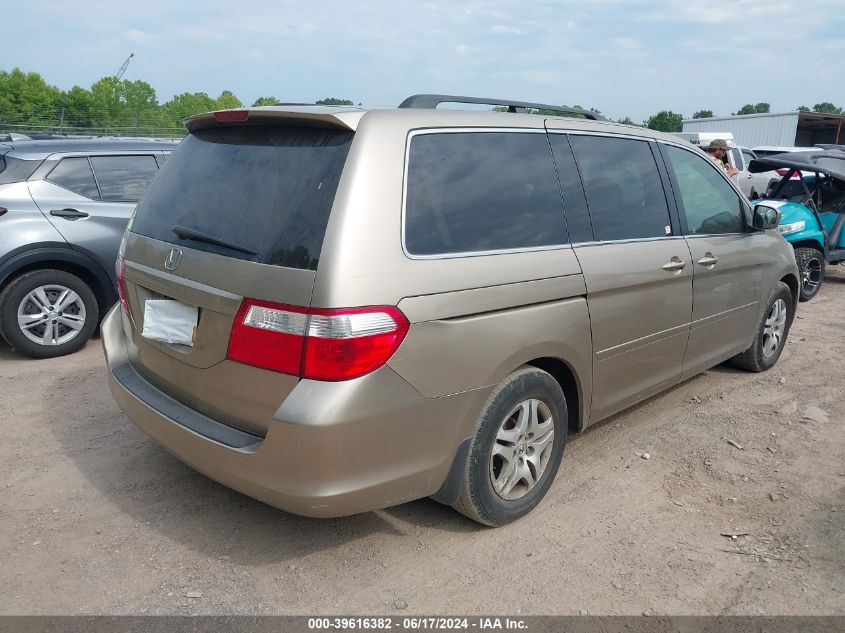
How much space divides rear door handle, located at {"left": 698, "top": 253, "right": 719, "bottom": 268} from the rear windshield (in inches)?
101

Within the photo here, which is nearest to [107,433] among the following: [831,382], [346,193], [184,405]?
[184,405]

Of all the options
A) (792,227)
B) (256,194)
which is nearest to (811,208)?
(792,227)

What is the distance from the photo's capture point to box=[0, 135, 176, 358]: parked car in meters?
5.38

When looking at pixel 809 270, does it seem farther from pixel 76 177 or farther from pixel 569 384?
pixel 76 177

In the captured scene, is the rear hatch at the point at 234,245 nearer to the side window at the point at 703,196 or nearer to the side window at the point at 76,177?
the side window at the point at 703,196

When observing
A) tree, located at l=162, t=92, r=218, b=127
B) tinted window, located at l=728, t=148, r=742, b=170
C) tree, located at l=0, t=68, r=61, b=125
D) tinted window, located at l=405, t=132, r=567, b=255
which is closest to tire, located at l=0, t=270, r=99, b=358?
tinted window, located at l=405, t=132, r=567, b=255

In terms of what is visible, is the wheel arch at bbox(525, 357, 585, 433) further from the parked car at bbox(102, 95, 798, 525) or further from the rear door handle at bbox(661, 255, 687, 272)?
the rear door handle at bbox(661, 255, 687, 272)

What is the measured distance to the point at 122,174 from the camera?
6133 mm

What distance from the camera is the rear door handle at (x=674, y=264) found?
3.81 metres

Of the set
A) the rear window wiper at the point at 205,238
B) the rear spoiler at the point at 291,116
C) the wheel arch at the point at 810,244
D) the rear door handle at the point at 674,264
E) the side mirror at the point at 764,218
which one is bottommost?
the wheel arch at the point at 810,244

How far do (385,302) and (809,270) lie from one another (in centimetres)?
778

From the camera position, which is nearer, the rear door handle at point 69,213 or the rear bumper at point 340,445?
the rear bumper at point 340,445

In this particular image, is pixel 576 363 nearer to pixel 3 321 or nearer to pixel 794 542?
pixel 794 542

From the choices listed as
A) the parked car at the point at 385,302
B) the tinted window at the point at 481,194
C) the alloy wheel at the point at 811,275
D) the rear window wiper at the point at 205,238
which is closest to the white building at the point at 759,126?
the alloy wheel at the point at 811,275
